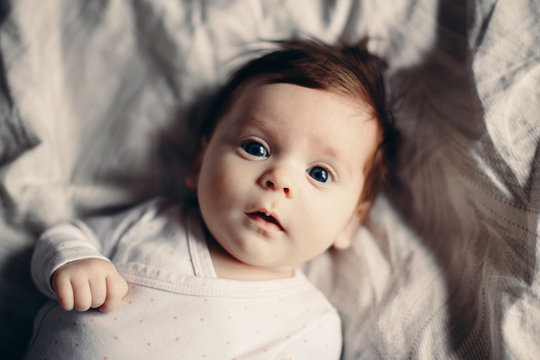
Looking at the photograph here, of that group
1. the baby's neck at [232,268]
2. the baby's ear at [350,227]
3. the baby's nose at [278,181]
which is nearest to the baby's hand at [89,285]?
the baby's neck at [232,268]

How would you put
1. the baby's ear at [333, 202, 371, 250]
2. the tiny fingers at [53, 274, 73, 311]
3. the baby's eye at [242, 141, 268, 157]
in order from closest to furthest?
the tiny fingers at [53, 274, 73, 311] → the baby's eye at [242, 141, 268, 157] → the baby's ear at [333, 202, 371, 250]

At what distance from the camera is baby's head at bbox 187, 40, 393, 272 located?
819mm

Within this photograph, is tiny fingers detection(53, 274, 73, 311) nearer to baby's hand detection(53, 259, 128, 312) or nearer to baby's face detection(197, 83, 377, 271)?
baby's hand detection(53, 259, 128, 312)

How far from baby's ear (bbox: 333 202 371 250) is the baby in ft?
0.15

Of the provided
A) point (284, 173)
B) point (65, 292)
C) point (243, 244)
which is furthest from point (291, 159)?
point (65, 292)

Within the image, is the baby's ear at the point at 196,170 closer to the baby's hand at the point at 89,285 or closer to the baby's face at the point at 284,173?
the baby's face at the point at 284,173

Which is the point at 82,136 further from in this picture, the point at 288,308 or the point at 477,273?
the point at 477,273

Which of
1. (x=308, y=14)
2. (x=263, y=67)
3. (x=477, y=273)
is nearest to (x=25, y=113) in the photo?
(x=263, y=67)

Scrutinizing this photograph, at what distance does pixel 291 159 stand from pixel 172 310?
0.37 meters

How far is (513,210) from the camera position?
31.2 inches

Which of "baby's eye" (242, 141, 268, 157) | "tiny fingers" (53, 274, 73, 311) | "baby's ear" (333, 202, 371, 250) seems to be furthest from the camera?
"baby's ear" (333, 202, 371, 250)

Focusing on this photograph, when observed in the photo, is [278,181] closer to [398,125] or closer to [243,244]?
[243,244]

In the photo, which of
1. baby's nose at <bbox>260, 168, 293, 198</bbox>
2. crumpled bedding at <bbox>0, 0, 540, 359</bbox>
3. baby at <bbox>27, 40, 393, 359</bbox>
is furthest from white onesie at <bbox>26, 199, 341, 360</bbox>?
baby's nose at <bbox>260, 168, 293, 198</bbox>

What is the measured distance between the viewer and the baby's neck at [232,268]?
0.89m
